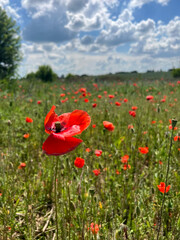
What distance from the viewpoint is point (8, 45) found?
24562mm

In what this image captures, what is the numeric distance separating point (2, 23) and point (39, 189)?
26330 mm

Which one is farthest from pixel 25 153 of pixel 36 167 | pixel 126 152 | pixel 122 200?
pixel 122 200

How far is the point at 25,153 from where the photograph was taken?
2900mm

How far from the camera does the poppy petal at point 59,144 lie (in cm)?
78

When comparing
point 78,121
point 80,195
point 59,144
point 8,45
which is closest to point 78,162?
point 80,195

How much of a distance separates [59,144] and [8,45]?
26873 mm

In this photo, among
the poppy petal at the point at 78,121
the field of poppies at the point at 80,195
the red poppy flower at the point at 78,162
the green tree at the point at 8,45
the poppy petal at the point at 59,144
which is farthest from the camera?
the green tree at the point at 8,45

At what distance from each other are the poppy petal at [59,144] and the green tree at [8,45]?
2449 cm

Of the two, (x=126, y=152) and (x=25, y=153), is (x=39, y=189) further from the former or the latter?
(x=126, y=152)

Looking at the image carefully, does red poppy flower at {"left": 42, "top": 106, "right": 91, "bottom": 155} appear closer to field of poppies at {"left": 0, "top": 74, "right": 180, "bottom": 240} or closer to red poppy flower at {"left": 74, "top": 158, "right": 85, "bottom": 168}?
field of poppies at {"left": 0, "top": 74, "right": 180, "bottom": 240}

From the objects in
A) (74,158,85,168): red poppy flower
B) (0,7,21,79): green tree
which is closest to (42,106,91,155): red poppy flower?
(74,158,85,168): red poppy flower

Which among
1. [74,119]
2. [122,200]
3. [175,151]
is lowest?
[122,200]

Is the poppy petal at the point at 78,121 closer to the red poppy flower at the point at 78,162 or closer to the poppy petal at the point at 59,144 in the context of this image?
the poppy petal at the point at 59,144

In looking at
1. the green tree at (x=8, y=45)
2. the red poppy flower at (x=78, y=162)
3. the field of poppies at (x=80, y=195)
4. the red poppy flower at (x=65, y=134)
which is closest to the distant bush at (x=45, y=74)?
the green tree at (x=8, y=45)
